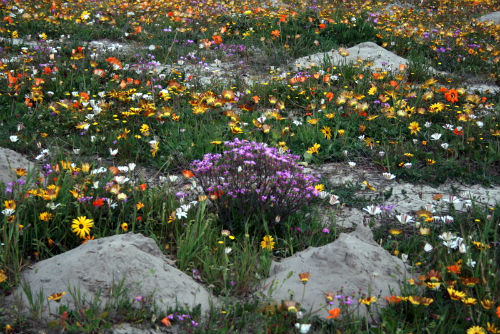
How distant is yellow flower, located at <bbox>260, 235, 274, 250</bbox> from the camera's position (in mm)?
3125

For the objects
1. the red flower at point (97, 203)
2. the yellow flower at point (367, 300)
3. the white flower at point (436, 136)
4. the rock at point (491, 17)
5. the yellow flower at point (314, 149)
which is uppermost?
the red flower at point (97, 203)

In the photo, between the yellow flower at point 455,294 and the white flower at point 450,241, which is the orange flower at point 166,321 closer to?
the yellow flower at point 455,294

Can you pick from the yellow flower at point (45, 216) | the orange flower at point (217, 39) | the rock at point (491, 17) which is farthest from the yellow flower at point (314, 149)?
the rock at point (491, 17)

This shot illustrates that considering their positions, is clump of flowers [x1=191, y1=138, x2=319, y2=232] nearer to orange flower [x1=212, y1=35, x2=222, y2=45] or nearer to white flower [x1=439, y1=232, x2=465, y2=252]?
white flower [x1=439, y1=232, x2=465, y2=252]

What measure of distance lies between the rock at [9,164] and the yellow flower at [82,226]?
60cm

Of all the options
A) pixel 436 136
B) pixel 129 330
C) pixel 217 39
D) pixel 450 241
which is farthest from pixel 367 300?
pixel 217 39

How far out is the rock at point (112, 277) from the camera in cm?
244

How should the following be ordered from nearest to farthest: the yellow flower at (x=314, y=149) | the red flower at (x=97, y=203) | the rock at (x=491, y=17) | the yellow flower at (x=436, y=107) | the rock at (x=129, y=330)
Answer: the rock at (x=129, y=330) < the red flower at (x=97, y=203) < the yellow flower at (x=314, y=149) < the yellow flower at (x=436, y=107) < the rock at (x=491, y=17)

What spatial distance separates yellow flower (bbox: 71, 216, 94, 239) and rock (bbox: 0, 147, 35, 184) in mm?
601

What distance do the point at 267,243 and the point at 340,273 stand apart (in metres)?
0.62

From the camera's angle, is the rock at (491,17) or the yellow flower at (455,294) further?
the rock at (491,17)

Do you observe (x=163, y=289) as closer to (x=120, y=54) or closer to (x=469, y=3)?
(x=120, y=54)

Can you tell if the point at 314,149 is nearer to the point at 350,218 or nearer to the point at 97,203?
the point at 350,218

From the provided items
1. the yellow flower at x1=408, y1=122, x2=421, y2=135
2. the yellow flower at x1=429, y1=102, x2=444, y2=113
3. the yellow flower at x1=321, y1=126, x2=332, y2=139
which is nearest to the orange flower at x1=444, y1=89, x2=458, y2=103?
the yellow flower at x1=429, y1=102, x2=444, y2=113
